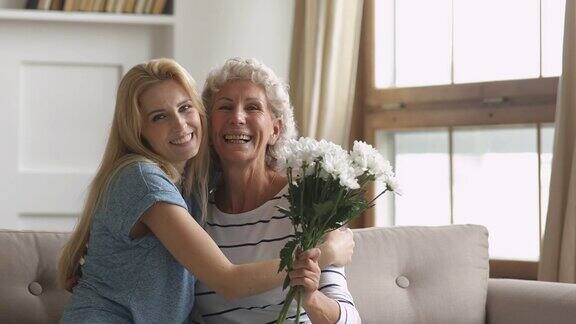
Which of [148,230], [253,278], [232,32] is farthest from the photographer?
[232,32]

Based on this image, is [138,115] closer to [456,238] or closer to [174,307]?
[174,307]

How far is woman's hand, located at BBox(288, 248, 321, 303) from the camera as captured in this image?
1958 millimetres

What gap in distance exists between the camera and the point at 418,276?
113 inches

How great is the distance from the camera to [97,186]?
95.0 inches

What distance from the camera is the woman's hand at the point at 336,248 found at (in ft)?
7.52

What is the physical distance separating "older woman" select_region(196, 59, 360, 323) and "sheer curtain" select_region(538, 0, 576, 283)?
3.30ft

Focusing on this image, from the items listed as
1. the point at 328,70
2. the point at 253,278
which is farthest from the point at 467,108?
the point at 253,278

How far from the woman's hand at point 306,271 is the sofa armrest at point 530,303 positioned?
100 centimetres

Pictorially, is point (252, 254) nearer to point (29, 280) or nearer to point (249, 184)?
point (249, 184)

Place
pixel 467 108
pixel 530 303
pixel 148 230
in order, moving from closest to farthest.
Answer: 1. pixel 148 230
2. pixel 530 303
3. pixel 467 108

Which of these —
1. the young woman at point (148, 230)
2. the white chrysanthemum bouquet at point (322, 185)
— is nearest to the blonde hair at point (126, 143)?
the young woman at point (148, 230)

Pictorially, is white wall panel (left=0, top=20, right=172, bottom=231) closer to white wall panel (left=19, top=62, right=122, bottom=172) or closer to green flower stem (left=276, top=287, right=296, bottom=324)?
white wall panel (left=19, top=62, right=122, bottom=172)

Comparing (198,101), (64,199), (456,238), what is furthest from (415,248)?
(64,199)

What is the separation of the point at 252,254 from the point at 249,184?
19cm
